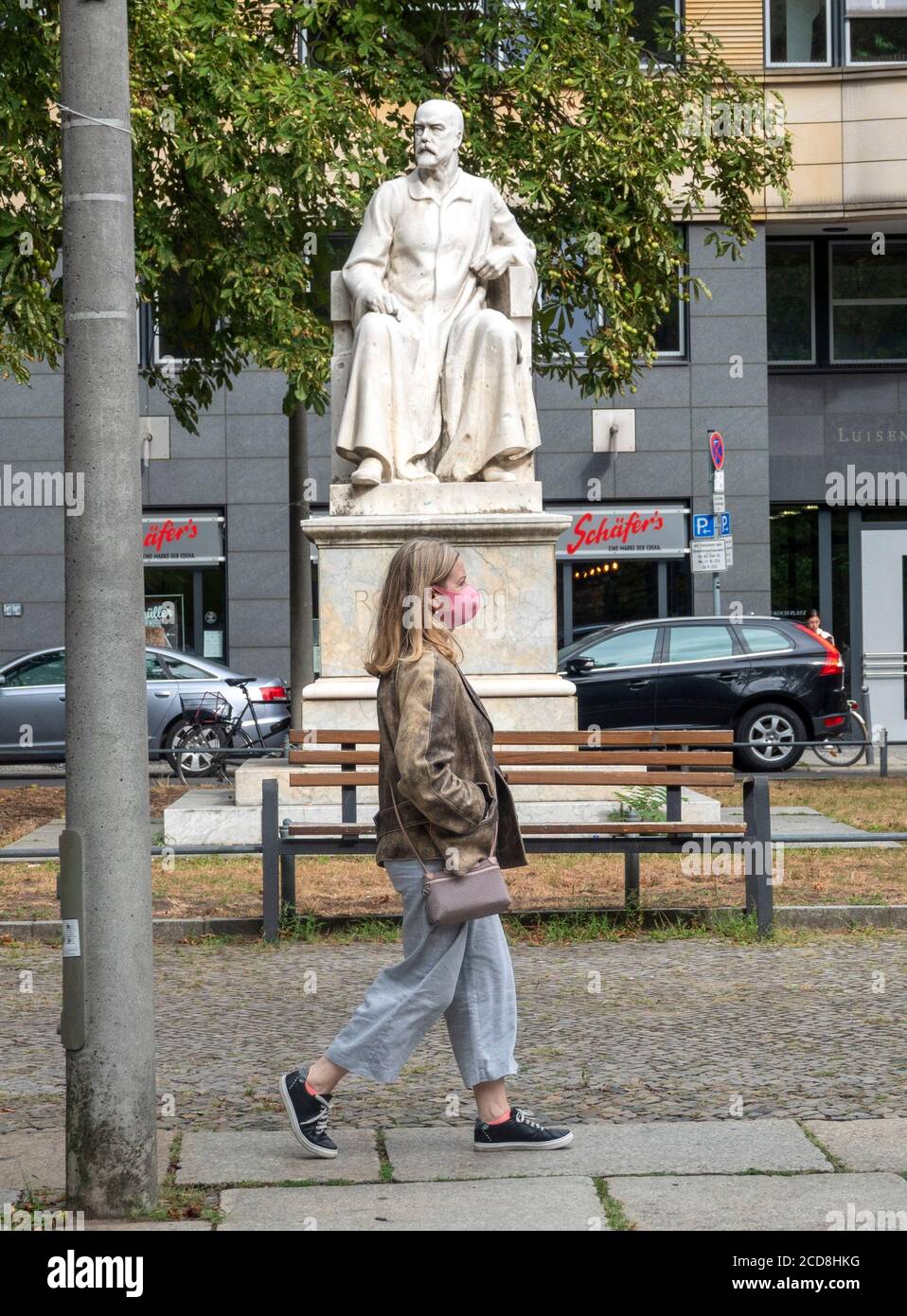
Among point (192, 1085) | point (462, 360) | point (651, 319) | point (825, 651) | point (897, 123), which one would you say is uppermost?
point (897, 123)

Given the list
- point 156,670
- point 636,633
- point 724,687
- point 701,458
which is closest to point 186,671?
point 156,670

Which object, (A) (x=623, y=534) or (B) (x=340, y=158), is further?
(A) (x=623, y=534)

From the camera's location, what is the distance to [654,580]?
25859 millimetres

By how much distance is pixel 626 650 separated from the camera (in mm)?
19906

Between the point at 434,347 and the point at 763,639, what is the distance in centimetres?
926

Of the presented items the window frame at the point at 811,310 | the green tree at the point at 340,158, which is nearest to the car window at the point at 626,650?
the green tree at the point at 340,158

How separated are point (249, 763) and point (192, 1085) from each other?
605 centimetres

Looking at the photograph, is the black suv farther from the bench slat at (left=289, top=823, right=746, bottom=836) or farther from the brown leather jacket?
the brown leather jacket

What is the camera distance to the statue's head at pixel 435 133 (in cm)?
1163

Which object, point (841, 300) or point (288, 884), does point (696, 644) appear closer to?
point (841, 300)

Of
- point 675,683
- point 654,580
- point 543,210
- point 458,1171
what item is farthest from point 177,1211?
point 654,580

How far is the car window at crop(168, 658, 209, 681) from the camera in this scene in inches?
804

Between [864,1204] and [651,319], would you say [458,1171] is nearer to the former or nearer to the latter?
[864,1204]
